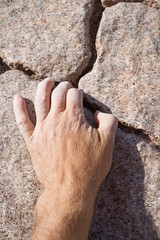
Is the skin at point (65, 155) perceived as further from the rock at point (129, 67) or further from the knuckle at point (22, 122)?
the rock at point (129, 67)

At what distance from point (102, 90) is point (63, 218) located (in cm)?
62

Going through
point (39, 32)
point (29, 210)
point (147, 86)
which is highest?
point (39, 32)

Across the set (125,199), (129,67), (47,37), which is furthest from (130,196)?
(47,37)

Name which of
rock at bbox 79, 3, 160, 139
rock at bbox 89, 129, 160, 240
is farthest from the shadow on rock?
rock at bbox 79, 3, 160, 139

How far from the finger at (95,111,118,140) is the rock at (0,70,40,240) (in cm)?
32

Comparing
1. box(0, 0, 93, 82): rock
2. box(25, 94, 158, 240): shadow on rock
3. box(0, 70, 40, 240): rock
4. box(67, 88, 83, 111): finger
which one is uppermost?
box(0, 0, 93, 82): rock

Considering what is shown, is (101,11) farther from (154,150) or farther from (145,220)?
(145,220)

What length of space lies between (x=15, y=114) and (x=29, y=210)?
17.2 inches

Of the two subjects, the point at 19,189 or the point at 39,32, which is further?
the point at 39,32

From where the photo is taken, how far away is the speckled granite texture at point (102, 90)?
133 cm

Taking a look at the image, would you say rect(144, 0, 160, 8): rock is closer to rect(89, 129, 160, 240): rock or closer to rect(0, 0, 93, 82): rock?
rect(0, 0, 93, 82): rock

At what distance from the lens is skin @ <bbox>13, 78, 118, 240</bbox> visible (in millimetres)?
1211

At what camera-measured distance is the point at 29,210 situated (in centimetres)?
130

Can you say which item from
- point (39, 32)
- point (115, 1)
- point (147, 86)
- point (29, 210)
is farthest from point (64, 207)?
point (115, 1)
